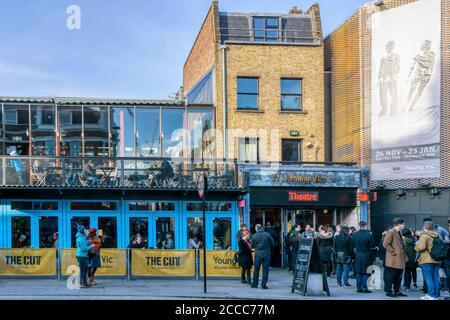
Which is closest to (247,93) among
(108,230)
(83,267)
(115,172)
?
(115,172)

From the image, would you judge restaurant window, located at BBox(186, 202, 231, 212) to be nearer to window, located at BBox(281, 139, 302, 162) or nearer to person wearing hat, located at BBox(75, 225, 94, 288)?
window, located at BBox(281, 139, 302, 162)

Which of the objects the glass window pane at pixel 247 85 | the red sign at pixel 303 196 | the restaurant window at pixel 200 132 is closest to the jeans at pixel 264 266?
the red sign at pixel 303 196

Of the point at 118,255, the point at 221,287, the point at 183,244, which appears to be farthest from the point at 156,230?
the point at 221,287

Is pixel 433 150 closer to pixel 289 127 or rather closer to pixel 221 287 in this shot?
pixel 289 127

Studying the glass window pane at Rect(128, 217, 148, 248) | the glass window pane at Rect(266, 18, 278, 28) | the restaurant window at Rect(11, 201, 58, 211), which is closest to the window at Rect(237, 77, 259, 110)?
the glass window pane at Rect(266, 18, 278, 28)

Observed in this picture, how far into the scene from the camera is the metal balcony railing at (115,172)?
2077 cm

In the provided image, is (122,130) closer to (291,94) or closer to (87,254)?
(291,94)

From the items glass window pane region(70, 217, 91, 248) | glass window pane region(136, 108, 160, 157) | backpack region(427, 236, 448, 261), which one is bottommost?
glass window pane region(70, 217, 91, 248)

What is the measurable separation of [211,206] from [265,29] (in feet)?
28.9

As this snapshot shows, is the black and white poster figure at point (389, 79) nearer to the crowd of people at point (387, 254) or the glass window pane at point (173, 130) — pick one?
the crowd of people at point (387, 254)

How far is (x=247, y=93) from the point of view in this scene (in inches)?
974

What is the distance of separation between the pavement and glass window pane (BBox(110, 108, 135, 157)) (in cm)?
845

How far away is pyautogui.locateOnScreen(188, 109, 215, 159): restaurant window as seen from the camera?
2452cm
